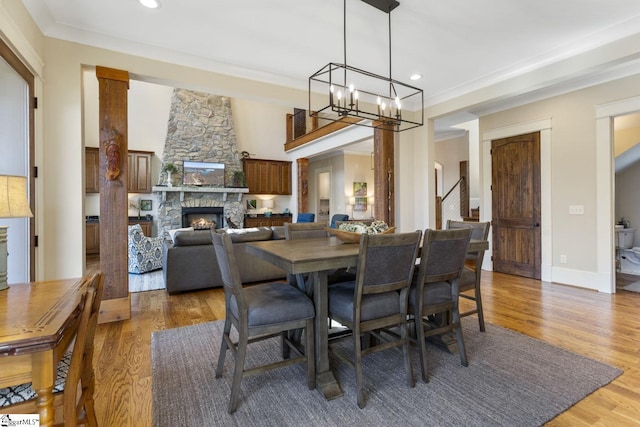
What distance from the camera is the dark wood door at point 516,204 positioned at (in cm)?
477

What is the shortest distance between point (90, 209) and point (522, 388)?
28.1ft

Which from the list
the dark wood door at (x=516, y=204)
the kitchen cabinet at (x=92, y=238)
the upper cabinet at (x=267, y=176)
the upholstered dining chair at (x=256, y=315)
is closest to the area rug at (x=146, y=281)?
the kitchen cabinet at (x=92, y=238)

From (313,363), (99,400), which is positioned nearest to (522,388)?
(313,363)

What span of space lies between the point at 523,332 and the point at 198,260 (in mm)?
3684

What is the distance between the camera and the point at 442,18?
9.21ft

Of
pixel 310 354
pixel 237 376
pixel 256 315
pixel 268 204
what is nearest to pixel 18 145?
pixel 256 315

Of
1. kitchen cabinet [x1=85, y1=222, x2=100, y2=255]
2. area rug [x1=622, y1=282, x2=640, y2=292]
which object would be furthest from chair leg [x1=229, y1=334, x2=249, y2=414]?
kitchen cabinet [x1=85, y1=222, x2=100, y2=255]

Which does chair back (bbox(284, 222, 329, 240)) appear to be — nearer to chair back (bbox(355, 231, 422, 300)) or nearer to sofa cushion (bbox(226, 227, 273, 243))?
chair back (bbox(355, 231, 422, 300))

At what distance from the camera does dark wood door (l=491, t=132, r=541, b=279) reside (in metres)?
4.77

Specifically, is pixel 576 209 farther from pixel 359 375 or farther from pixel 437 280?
pixel 359 375

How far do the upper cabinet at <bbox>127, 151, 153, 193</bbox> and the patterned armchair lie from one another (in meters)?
3.13

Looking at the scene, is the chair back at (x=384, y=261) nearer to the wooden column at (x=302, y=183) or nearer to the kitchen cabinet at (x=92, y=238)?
the kitchen cabinet at (x=92, y=238)

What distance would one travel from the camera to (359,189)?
31.7 feet

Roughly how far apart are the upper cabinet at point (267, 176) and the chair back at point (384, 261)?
7749 mm
